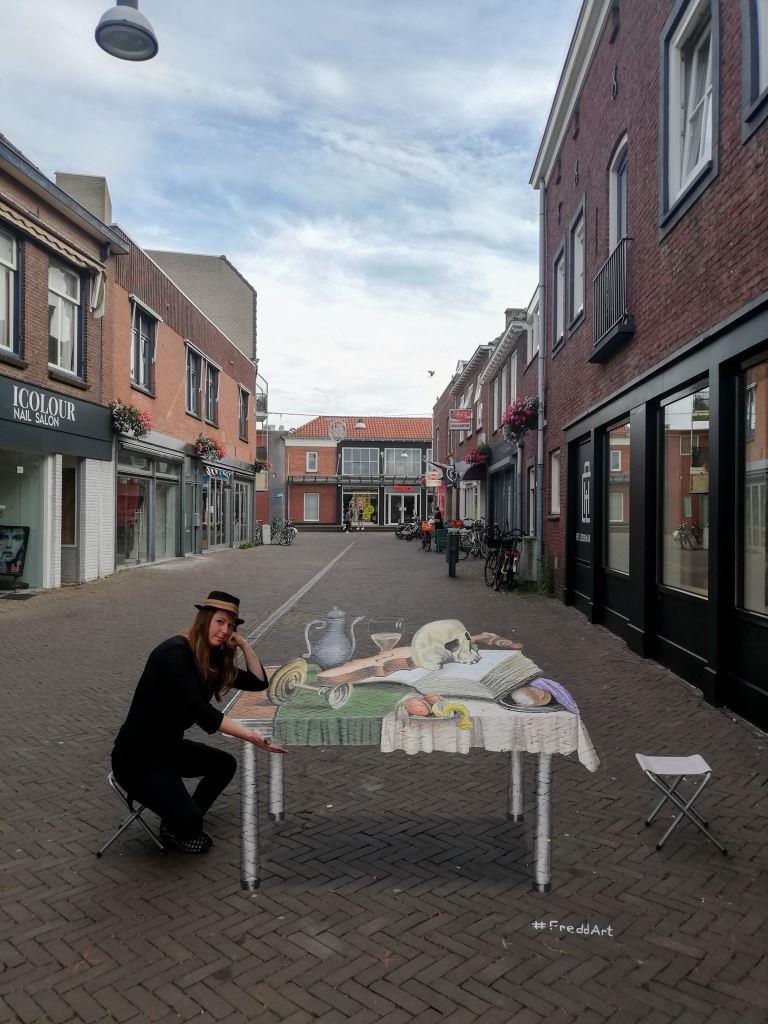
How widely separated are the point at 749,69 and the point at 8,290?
11.2 meters

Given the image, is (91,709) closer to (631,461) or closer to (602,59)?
(631,461)

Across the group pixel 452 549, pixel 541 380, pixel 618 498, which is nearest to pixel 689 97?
pixel 618 498

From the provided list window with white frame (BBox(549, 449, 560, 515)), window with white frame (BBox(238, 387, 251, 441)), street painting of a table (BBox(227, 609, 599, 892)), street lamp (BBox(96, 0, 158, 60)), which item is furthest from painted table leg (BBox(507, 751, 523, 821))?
window with white frame (BBox(238, 387, 251, 441))

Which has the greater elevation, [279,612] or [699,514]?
[699,514]

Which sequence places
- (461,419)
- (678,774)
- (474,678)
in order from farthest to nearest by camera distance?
(461,419) < (678,774) < (474,678)

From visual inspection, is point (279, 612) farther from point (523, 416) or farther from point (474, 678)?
point (474, 678)

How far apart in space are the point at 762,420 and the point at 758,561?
3.39ft

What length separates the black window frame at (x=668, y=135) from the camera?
251 inches

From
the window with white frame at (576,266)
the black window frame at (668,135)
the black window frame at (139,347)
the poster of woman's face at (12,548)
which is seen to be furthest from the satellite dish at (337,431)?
the black window frame at (668,135)

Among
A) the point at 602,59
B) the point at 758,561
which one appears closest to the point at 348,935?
the point at 758,561

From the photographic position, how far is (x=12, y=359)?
12.5 metres

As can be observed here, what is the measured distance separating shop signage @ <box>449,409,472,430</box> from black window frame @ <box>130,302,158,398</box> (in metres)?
12.4

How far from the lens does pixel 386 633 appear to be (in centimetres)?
415

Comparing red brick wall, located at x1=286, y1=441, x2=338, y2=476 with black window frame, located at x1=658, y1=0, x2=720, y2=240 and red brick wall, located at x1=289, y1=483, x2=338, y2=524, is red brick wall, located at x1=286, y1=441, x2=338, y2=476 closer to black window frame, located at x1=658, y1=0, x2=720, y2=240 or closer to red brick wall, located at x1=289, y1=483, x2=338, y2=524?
red brick wall, located at x1=289, y1=483, x2=338, y2=524
